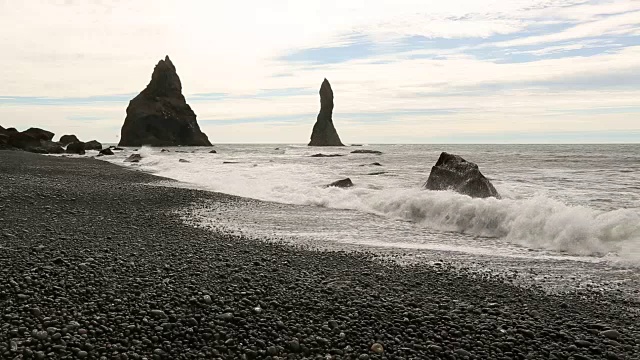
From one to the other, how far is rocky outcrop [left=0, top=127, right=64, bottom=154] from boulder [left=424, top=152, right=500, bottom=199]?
4579cm

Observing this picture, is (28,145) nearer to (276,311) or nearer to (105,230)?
(105,230)

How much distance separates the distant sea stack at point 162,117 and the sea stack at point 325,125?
27.5 metres

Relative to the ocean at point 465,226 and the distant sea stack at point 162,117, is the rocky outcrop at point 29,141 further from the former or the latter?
the distant sea stack at point 162,117

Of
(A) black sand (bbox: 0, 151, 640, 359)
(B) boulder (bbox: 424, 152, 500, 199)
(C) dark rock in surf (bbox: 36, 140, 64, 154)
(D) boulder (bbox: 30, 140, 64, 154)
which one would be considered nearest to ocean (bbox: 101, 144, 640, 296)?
(A) black sand (bbox: 0, 151, 640, 359)

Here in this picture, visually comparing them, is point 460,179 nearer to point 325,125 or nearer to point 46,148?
point 46,148

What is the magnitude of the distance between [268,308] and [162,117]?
4347 inches

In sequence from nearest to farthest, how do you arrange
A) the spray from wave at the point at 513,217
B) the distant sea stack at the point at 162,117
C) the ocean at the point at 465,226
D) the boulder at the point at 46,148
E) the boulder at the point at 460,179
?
1. the ocean at the point at 465,226
2. the spray from wave at the point at 513,217
3. the boulder at the point at 460,179
4. the boulder at the point at 46,148
5. the distant sea stack at the point at 162,117

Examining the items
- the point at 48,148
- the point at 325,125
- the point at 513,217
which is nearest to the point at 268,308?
the point at 513,217

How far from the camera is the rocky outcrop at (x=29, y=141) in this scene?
154ft

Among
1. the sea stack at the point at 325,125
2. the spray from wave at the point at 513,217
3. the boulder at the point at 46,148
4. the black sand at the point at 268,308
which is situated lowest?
the black sand at the point at 268,308

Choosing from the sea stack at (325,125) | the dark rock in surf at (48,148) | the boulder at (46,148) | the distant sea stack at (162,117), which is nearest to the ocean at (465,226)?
the boulder at (46,148)

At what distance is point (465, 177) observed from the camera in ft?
47.7

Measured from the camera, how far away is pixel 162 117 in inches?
4259

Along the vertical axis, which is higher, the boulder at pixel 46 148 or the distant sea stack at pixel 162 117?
the distant sea stack at pixel 162 117
